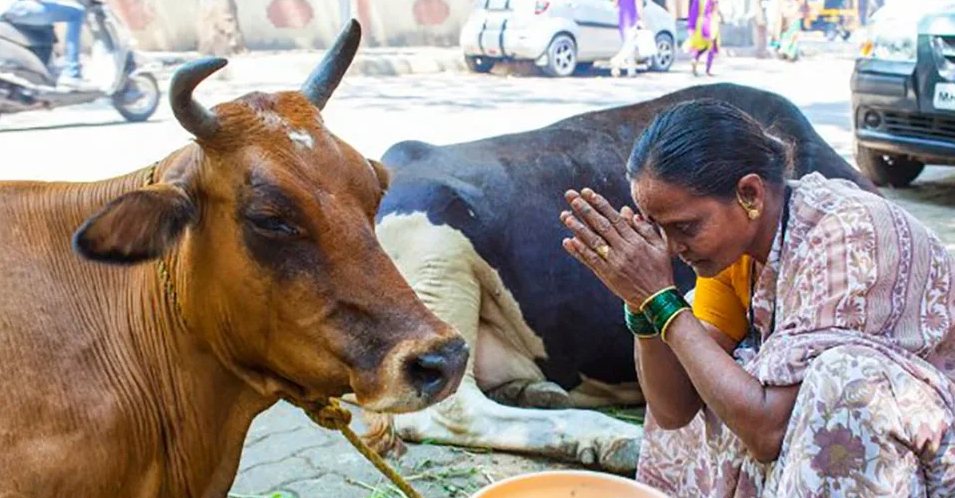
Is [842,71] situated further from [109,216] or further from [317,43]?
[109,216]

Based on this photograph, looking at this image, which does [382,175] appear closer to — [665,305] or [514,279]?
[665,305]

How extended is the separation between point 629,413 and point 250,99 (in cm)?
249

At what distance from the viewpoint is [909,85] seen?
Result: 8219mm

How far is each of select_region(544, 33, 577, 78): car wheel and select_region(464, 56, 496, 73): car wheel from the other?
1.28 metres

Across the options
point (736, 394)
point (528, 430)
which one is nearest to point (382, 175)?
point (736, 394)

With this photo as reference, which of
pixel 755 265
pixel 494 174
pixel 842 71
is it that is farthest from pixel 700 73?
pixel 755 265

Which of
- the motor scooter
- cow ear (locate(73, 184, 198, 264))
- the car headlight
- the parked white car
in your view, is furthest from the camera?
the parked white car

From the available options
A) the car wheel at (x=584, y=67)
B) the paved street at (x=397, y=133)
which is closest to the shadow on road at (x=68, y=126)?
the paved street at (x=397, y=133)

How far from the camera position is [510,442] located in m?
4.06

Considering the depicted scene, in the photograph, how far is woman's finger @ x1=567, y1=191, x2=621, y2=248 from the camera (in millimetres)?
2625

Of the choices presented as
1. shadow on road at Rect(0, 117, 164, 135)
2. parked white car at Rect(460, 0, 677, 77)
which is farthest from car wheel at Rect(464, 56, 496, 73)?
shadow on road at Rect(0, 117, 164, 135)

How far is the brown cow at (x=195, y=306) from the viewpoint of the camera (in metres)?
2.38

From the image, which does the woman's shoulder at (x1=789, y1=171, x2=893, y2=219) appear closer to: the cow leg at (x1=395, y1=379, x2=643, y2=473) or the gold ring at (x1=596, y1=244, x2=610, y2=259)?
the gold ring at (x1=596, y1=244, x2=610, y2=259)

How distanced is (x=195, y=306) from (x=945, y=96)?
6.86m
